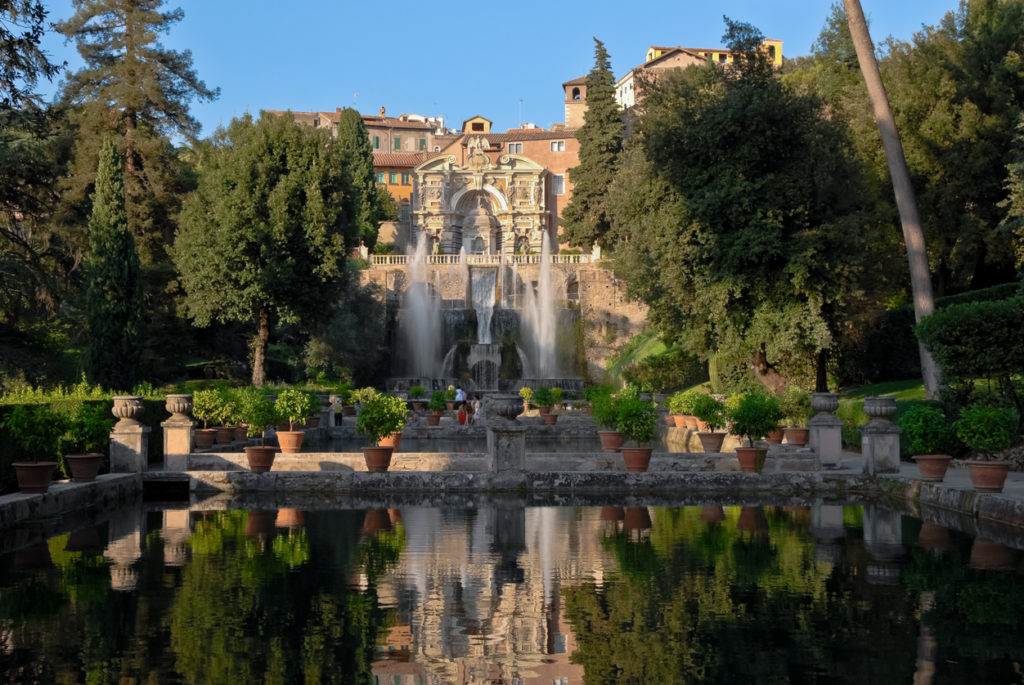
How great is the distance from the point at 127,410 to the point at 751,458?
33.1 ft

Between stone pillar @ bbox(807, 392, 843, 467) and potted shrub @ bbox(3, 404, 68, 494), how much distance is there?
40.9ft

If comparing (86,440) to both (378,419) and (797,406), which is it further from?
(797,406)

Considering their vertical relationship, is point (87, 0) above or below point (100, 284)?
above

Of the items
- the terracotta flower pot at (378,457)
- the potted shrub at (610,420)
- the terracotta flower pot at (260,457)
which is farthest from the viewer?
the potted shrub at (610,420)

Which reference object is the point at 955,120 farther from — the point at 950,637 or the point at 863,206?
the point at 950,637

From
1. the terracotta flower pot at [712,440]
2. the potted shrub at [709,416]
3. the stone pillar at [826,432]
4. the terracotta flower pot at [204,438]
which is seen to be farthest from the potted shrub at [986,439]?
the terracotta flower pot at [204,438]

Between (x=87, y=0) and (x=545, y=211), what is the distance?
47.9 meters

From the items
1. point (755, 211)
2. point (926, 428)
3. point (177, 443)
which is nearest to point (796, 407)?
point (755, 211)

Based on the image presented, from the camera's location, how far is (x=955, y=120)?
2978cm

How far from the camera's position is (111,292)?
29062 mm

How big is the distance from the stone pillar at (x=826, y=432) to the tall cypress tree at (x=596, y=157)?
134 feet

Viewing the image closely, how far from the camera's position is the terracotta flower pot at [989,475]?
13.1 m

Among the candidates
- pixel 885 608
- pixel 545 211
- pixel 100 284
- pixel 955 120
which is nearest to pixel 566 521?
pixel 885 608

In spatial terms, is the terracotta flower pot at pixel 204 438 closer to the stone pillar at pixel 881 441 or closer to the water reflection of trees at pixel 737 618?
the water reflection of trees at pixel 737 618
